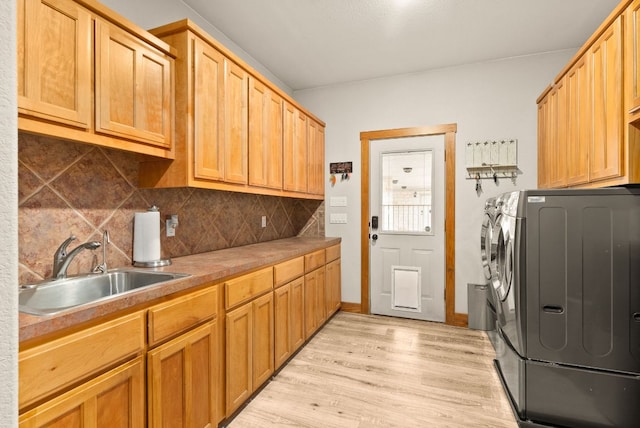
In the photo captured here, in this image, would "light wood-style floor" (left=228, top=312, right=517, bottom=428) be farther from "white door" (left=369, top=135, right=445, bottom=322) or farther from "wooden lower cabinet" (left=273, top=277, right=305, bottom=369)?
"white door" (left=369, top=135, right=445, bottom=322)

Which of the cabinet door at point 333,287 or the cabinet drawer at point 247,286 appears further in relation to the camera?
the cabinet door at point 333,287

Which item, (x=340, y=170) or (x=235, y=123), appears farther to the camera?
(x=340, y=170)

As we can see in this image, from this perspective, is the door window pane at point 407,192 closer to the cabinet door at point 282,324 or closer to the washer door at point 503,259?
the washer door at point 503,259

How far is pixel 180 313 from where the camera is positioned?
157 cm

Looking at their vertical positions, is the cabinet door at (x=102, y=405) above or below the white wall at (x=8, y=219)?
below

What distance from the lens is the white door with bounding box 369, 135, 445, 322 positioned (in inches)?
147

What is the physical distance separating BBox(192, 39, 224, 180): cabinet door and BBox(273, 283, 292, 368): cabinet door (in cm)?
101

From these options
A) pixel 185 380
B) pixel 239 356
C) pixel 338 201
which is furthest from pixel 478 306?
pixel 185 380

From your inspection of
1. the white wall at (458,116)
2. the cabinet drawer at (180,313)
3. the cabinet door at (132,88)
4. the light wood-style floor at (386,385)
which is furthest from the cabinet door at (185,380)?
the white wall at (458,116)

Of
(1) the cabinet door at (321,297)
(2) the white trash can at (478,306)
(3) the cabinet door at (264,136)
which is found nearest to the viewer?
(3) the cabinet door at (264,136)

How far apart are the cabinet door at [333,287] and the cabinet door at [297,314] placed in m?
0.72

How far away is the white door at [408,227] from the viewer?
12.3 feet

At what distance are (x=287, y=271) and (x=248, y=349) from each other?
Answer: 713 millimetres

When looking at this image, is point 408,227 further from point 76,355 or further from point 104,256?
point 76,355
